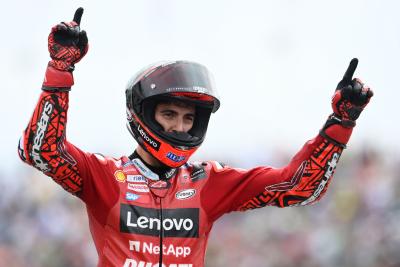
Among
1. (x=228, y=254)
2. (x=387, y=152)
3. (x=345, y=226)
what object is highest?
(x=387, y=152)

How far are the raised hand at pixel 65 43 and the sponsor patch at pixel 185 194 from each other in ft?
3.63

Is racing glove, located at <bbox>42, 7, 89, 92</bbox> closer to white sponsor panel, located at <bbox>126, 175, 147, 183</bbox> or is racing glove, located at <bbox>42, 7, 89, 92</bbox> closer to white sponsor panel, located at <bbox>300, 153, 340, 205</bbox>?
white sponsor panel, located at <bbox>126, 175, 147, 183</bbox>

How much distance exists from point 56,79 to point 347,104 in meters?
1.80

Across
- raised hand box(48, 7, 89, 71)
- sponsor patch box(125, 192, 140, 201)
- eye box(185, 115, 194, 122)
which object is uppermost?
raised hand box(48, 7, 89, 71)

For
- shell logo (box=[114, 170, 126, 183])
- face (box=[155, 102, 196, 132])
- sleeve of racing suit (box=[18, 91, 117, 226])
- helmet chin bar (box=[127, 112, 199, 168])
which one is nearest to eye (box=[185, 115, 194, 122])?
face (box=[155, 102, 196, 132])

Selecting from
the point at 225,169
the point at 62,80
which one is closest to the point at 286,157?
the point at 225,169

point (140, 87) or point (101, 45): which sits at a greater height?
point (140, 87)

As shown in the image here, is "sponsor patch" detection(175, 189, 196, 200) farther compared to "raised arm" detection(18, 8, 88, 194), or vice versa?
"sponsor patch" detection(175, 189, 196, 200)

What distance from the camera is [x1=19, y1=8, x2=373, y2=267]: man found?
510 cm

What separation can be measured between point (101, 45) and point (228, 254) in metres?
3.67

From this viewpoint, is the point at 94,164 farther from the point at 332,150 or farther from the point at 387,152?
the point at 387,152

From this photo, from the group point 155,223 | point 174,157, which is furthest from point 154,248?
point 174,157

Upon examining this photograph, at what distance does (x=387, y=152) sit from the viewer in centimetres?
1130

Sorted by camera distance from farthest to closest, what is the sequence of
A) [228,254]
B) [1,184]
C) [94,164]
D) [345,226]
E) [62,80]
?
[1,184]
[228,254]
[345,226]
[94,164]
[62,80]
